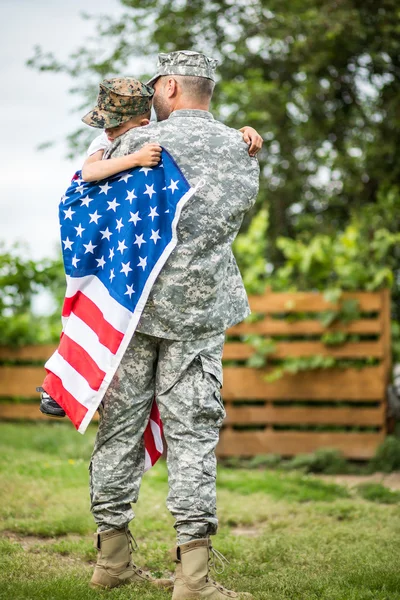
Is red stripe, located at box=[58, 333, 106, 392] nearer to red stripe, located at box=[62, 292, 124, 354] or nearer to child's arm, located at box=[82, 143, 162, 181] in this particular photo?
red stripe, located at box=[62, 292, 124, 354]

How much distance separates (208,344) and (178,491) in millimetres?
568

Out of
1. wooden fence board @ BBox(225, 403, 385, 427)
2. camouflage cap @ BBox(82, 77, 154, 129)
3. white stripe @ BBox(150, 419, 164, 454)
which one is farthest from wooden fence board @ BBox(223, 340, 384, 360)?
camouflage cap @ BBox(82, 77, 154, 129)

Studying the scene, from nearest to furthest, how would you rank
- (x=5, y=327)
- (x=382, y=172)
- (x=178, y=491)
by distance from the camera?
(x=178, y=491), (x=5, y=327), (x=382, y=172)

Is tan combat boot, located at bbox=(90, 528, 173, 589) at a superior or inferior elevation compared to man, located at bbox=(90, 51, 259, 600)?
inferior

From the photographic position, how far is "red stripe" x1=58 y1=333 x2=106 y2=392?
116 inches

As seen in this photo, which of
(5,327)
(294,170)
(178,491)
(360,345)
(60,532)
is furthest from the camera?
(294,170)

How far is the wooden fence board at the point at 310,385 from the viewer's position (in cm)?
671

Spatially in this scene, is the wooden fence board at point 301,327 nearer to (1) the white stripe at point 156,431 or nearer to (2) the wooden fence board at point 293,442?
(2) the wooden fence board at point 293,442

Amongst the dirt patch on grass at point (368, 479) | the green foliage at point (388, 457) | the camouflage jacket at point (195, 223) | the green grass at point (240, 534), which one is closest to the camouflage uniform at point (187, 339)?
the camouflage jacket at point (195, 223)

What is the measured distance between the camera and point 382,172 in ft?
30.2

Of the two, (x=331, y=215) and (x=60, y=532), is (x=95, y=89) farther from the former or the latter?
(x=60, y=532)

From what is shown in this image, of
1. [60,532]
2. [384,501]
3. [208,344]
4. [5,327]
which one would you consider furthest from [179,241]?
[5,327]

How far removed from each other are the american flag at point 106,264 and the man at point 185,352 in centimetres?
6

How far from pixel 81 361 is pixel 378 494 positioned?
9.58 ft
